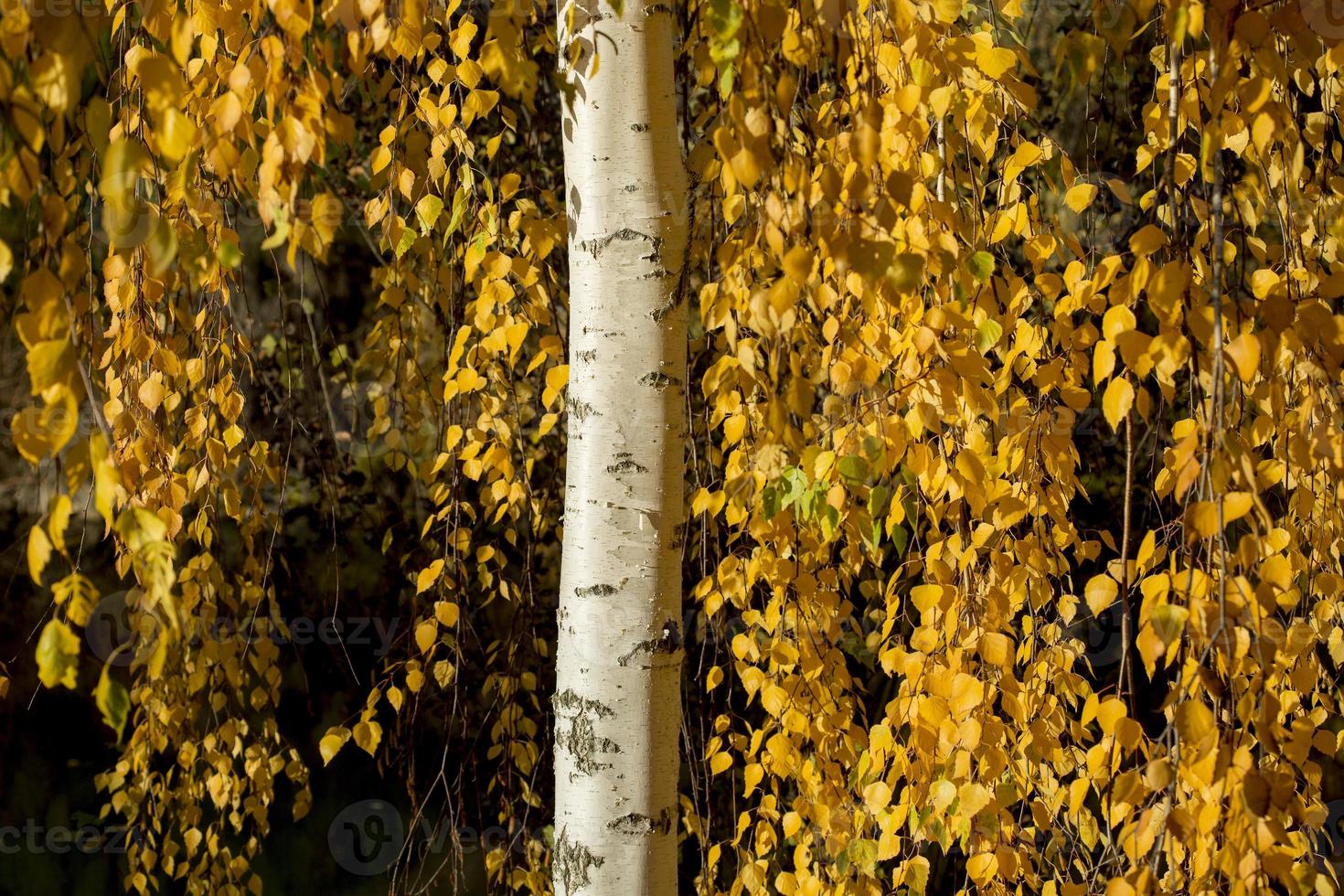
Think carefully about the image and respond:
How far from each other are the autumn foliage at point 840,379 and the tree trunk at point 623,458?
0.08 m

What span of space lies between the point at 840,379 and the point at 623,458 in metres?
0.24

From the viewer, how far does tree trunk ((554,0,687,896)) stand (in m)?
1.23

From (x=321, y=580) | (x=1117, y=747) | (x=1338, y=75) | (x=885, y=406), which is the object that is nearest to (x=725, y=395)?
(x=885, y=406)

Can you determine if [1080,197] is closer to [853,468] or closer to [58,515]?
[853,468]

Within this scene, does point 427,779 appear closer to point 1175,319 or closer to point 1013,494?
point 1013,494

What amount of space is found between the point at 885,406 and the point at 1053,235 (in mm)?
329

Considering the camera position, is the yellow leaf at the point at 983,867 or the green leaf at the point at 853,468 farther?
the yellow leaf at the point at 983,867

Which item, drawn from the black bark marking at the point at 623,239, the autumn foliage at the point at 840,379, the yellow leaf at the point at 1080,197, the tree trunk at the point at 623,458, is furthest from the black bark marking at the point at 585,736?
the yellow leaf at the point at 1080,197

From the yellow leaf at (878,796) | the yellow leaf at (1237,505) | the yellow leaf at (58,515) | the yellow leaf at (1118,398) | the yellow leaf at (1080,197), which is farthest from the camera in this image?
the yellow leaf at (878,796)

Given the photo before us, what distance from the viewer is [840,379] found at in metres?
1.23

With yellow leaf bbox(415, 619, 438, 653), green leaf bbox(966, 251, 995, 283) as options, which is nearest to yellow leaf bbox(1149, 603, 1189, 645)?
green leaf bbox(966, 251, 995, 283)

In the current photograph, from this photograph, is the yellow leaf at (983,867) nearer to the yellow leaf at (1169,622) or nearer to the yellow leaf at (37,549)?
the yellow leaf at (1169,622)

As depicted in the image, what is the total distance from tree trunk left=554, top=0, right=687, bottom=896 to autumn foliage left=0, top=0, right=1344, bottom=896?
8cm

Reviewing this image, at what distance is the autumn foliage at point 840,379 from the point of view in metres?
0.82
